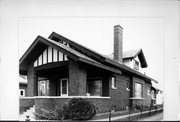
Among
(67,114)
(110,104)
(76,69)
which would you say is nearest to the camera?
(67,114)

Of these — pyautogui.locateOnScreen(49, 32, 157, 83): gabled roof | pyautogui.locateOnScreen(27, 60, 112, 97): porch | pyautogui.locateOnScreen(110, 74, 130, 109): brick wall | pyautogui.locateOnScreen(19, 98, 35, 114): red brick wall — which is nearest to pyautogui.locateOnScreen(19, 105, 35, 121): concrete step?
pyautogui.locateOnScreen(19, 98, 35, 114): red brick wall

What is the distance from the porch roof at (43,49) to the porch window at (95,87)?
0.93m

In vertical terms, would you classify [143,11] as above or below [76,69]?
above

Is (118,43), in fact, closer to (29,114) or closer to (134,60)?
(134,60)

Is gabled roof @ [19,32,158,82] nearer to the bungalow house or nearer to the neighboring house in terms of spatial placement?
the bungalow house

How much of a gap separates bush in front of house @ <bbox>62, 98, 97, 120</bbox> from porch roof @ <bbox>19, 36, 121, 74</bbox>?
1.38 metres

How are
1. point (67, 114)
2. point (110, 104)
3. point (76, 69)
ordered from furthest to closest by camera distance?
point (110, 104) → point (76, 69) → point (67, 114)

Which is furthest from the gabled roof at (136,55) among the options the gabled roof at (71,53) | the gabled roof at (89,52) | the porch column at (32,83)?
the porch column at (32,83)

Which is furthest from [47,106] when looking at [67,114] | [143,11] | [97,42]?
[143,11]

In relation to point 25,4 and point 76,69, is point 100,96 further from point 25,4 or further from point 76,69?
point 25,4

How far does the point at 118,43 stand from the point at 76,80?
2421 mm

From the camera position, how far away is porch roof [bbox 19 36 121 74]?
8.09 meters

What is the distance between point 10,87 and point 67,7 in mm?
3276

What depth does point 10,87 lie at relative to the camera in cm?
780
